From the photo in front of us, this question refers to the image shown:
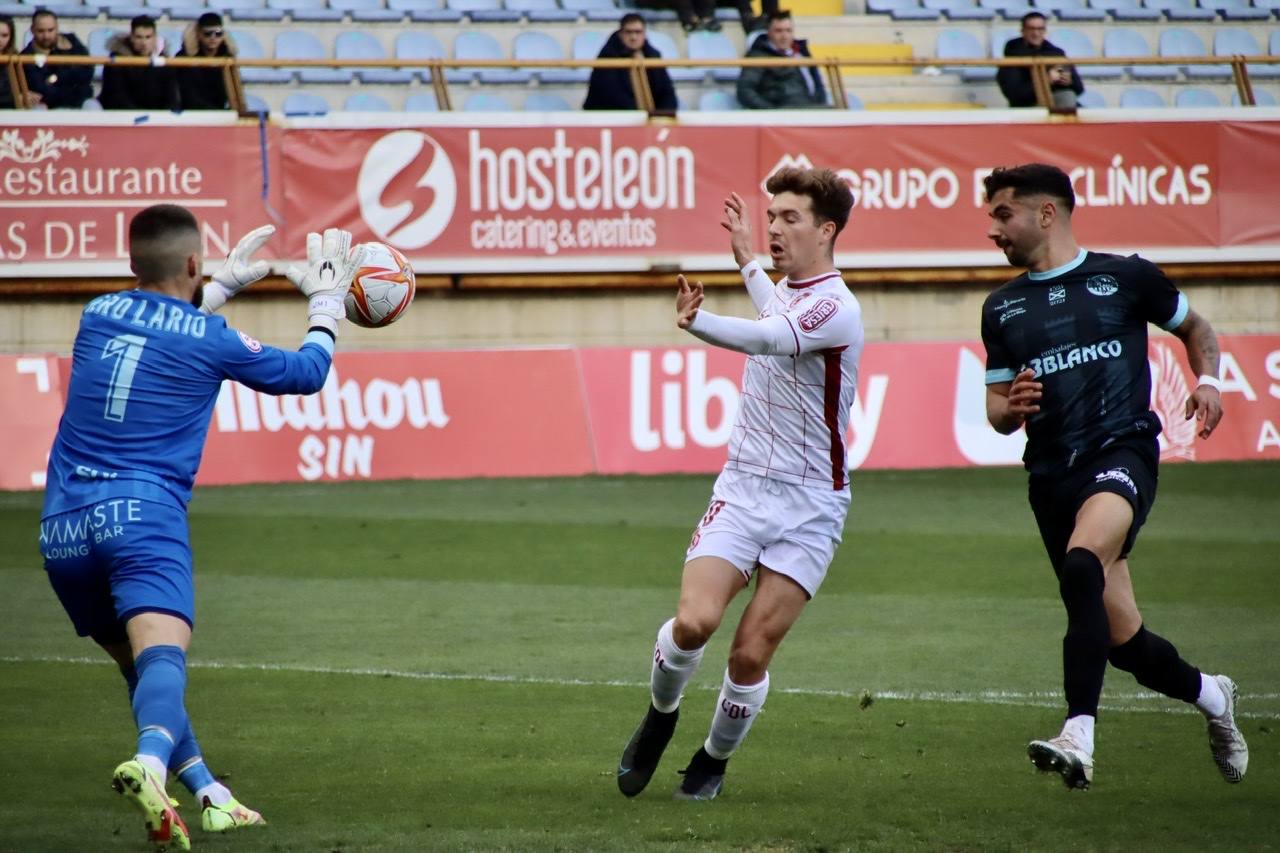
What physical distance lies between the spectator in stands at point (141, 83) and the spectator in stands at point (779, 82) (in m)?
5.73

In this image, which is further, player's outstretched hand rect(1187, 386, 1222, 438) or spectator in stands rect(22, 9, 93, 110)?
spectator in stands rect(22, 9, 93, 110)

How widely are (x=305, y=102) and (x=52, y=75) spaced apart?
8.93 feet

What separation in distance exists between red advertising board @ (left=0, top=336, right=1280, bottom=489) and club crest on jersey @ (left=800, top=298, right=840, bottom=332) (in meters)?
10.5

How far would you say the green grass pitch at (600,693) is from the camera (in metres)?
5.59

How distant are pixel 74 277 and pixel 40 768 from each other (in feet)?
36.2

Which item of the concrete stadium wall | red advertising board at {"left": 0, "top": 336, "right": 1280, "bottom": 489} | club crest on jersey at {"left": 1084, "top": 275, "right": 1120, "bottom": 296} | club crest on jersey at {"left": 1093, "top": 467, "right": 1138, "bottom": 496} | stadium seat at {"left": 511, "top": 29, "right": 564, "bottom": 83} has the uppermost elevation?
stadium seat at {"left": 511, "top": 29, "right": 564, "bottom": 83}

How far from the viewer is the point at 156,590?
16.7 ft

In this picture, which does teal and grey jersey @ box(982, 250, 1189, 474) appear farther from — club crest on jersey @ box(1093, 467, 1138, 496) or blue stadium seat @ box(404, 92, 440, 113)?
blue stadium seat @ box(404, 92, 440, 113)

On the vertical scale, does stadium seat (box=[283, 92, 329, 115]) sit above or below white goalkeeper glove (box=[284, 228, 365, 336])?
below

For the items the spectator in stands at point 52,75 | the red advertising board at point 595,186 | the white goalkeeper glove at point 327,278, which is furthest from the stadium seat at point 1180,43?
the white goalkeeper glove at point 327,278

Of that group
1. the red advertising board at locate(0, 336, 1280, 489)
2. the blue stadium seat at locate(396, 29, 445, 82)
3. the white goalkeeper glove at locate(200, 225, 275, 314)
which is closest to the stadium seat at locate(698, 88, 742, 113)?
the blue stadium seat at locate(396, 29, 445, 82)

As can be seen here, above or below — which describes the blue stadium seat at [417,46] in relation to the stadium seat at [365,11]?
below

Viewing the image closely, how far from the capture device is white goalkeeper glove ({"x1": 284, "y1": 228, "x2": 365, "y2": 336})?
5570 millimetres

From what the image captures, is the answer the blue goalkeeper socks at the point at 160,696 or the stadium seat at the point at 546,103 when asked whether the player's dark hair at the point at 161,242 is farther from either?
the stadium seat at the point at 546,103
